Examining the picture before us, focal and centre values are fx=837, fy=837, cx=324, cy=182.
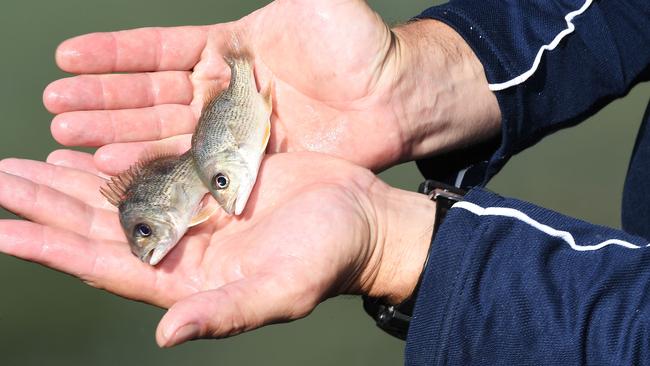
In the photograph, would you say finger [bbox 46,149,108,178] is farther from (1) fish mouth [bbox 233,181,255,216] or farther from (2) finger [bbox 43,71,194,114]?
(1) fish mouth [bbox 233,181,255,216]

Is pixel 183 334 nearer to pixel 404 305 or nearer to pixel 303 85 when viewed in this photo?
pixel 404 305

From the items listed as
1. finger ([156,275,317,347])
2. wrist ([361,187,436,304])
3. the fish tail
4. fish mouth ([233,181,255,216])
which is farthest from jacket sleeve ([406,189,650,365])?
the fish tail

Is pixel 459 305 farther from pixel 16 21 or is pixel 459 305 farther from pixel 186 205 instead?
pixel 16 21

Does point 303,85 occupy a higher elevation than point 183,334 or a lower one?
higher

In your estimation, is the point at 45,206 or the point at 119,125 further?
the point at 119,125

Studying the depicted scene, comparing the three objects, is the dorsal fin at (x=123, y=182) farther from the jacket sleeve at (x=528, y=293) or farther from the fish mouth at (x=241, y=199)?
the jacket sleeve at (x=528, y=293)

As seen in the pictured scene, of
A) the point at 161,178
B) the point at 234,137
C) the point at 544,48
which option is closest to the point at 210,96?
the point at 234,137
